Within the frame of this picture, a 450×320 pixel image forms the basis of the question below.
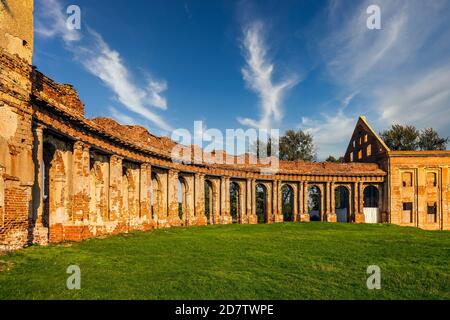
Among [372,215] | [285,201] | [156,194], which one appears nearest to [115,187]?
[156,194]

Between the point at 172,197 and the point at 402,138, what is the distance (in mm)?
42002

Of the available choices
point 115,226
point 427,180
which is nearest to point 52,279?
point 115,226

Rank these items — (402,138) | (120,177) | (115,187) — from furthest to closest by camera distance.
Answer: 1. (402,138)
2. (120,177)
3. (115,187)

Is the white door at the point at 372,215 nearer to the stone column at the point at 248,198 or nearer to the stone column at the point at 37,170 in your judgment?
the stone column at the point at 248,198

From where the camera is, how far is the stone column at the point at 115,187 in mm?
22031

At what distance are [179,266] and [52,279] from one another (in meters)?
3.59

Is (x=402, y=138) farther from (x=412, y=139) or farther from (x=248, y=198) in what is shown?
(x=248, y=198)

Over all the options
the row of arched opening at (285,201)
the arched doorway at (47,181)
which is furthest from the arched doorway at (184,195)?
the arched doorway at (47,181)

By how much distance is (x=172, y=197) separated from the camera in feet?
97.6

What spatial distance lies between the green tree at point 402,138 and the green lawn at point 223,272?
45.2 metres

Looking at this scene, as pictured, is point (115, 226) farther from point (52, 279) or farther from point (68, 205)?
point (52, 279)


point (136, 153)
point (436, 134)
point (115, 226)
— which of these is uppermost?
point (436, 134)
